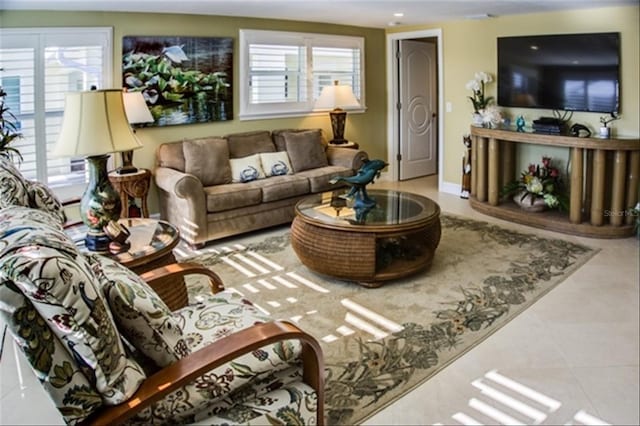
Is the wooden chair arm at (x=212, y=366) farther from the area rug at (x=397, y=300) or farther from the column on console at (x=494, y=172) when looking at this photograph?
the column on console at (x=494, y=172)

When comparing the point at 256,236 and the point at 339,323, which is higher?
the point at 256,236

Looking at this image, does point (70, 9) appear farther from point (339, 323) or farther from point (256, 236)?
point (339, 323)

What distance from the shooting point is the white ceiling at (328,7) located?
14.8ft

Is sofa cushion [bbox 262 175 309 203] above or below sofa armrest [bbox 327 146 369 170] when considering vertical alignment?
below

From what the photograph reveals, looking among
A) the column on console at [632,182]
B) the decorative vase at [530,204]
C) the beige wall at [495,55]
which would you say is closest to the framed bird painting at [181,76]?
the beige wall at [495,55]

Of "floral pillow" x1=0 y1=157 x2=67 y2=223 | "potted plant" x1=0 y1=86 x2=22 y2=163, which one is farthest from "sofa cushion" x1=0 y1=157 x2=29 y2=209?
"potted plant" x1=0 y1=86 x2=22 y2=163

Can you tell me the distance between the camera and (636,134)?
4961 millimetres

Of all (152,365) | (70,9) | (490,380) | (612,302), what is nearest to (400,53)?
(70,9)

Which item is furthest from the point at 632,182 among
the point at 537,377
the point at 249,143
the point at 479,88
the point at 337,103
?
the point at 249,143

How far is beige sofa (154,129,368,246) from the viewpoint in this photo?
15.5 ft

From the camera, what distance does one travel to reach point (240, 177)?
5.35 meters

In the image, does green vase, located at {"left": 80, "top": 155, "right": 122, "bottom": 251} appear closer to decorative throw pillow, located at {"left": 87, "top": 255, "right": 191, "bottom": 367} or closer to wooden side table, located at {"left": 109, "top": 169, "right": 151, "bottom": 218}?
decorative throw pillow, located at {"left": 87, "top": 255, "right": 191, "bottom": 367}

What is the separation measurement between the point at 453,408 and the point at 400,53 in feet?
19.4

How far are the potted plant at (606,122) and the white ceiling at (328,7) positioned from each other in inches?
40.5
